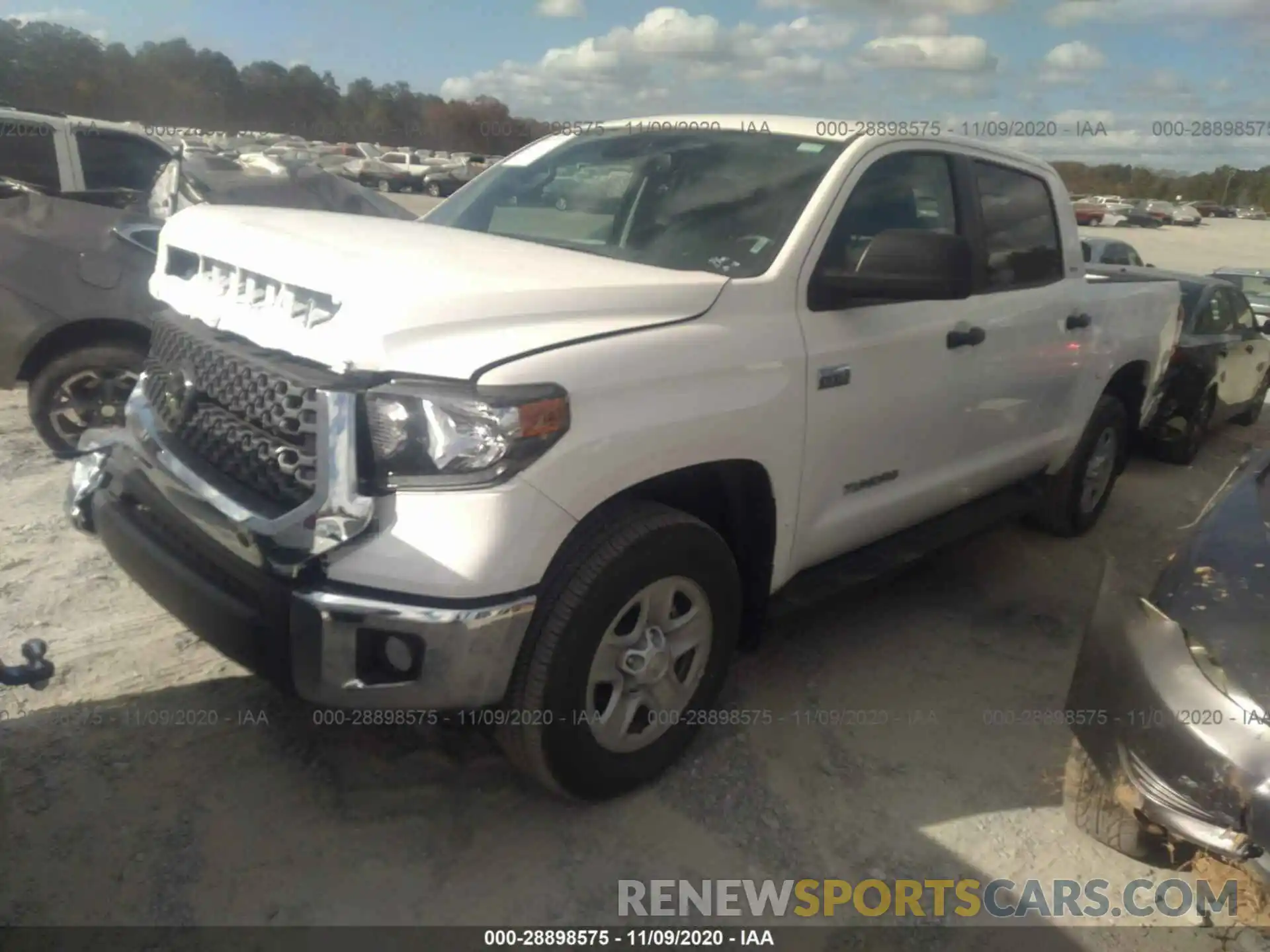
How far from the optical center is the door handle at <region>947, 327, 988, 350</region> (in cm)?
369

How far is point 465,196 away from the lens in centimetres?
410

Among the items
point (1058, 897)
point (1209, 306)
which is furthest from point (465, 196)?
point (1209, 306)

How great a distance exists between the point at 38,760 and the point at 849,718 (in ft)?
8.45

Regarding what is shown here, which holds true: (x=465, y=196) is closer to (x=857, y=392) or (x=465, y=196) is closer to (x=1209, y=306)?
(x=857, y=392)

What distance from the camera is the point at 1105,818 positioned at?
2.94 metres

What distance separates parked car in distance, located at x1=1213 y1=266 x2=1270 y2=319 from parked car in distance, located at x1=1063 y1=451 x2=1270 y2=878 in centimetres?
1134

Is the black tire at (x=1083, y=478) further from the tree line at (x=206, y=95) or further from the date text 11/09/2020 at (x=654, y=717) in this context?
the tree line at (x=206, y=95)

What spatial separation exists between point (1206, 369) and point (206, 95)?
3776cm

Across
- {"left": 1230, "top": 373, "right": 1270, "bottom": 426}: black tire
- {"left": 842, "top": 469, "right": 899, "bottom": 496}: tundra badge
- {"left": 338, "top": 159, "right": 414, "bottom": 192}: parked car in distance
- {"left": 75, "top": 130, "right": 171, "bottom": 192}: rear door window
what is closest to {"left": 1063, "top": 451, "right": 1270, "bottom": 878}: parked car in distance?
{"left": 842, "top": 469, "right": 899, "bottom": 496}: tundra badge

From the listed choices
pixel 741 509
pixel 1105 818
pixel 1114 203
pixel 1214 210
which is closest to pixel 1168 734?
pixel 1105 818

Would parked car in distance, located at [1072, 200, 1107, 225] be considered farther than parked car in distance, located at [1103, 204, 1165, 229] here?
No

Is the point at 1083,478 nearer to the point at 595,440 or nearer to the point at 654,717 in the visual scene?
the point at 654,717

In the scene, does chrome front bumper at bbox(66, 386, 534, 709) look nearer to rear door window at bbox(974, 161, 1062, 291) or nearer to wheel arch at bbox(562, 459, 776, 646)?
wheel arch at bbox(562, 459, 776, 646)

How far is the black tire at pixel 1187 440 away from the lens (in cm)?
763
